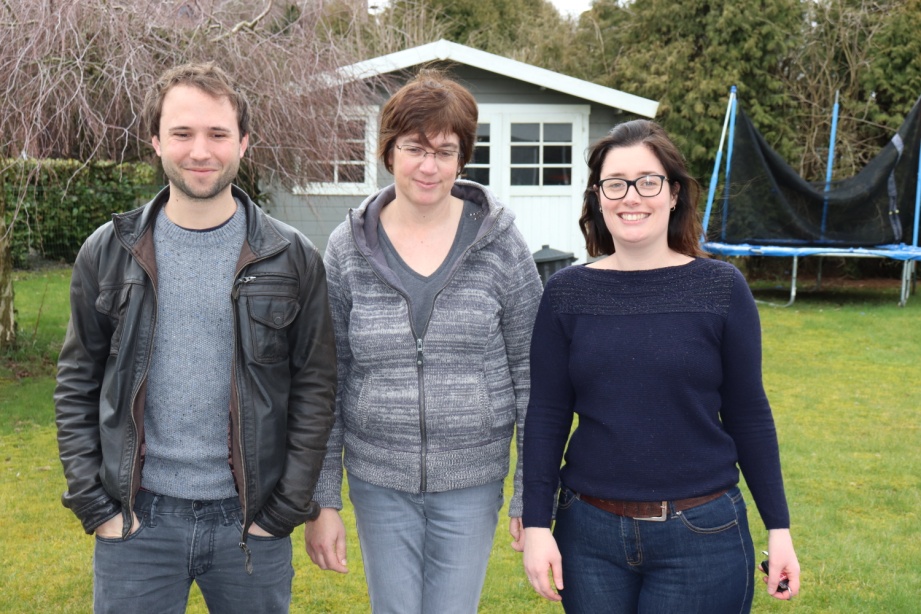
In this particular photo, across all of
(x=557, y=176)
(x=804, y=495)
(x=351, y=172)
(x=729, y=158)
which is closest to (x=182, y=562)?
(x=804, y=495)

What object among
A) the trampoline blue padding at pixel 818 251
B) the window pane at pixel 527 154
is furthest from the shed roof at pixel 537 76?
the trampoline blue padding at pixel 818 251

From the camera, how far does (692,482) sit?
6.92 ft

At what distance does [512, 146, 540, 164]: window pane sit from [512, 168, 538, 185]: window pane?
128 mm

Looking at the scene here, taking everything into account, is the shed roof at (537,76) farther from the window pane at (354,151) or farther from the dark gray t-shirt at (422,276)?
the dark gray t-shirt at (422,276)

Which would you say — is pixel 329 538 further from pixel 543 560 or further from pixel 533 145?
pixel 533 145

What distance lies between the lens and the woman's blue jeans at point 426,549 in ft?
8.00

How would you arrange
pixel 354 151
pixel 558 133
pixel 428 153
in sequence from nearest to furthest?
pixel 428 153, pixel 354 151, pixel 558 133

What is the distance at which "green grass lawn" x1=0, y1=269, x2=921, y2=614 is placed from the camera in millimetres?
4117

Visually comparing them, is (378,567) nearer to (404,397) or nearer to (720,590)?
(404,397)

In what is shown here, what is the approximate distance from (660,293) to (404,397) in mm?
699

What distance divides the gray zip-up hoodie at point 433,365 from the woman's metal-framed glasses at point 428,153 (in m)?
0.21

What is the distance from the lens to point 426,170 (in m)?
2.40

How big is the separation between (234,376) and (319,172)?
5639mm

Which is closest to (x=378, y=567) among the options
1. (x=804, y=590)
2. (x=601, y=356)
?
(x=601, y=356)
